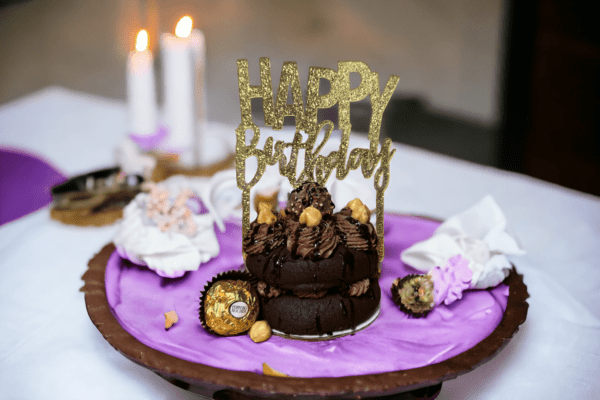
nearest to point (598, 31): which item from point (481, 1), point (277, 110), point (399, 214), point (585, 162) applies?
point (585, 162)

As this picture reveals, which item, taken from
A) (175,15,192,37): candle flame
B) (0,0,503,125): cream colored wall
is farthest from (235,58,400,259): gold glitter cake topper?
(0,0,503,125): cream colored wall

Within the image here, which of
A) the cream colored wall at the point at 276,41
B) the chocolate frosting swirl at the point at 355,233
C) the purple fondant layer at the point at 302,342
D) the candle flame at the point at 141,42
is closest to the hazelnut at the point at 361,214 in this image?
the chocolate frosting swirl at the point at 355,233

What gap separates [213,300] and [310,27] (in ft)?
15.7

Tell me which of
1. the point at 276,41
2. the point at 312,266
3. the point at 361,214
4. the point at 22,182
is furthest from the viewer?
the point at 276,41

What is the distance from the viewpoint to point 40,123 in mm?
2814

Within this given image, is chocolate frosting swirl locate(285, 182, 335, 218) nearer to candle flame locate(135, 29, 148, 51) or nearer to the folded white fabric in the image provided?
the folded white fabric

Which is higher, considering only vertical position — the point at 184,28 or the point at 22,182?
the point at 184,28

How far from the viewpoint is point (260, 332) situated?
127 centimetres

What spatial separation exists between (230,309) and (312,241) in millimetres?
229

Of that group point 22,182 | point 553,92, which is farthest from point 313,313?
point 553,92

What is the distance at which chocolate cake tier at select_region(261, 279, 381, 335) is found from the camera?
1278mm

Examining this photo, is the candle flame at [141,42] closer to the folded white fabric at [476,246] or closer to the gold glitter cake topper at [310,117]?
the gold glitter cake topper at [310,117]

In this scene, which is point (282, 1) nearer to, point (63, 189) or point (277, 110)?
point (63, 189)

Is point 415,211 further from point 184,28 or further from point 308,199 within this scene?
point 184,28
